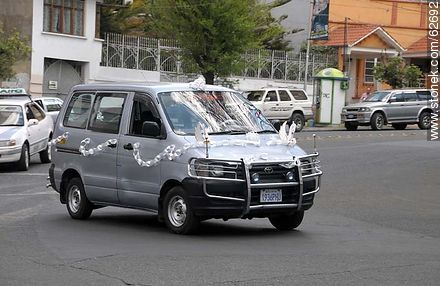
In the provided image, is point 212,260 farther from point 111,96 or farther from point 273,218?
point 111,96

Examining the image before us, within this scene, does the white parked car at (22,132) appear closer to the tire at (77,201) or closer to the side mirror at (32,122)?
the side mirror at (32,122)

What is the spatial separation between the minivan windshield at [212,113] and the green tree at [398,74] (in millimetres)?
34388

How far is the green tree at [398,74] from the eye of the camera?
44875 millimetres

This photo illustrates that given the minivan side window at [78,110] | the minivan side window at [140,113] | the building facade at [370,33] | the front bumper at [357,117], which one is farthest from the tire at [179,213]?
the building facade at [370,33]

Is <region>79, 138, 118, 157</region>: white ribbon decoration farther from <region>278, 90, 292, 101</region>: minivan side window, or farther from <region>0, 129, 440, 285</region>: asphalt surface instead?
<region>278, 90, 292, 101</region>: minivan side window

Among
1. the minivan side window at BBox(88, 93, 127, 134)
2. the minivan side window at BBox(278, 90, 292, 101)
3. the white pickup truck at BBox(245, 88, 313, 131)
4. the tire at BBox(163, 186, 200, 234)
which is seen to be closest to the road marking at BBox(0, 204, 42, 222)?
the minivan side window at BBox(88, 93, 127, 134)

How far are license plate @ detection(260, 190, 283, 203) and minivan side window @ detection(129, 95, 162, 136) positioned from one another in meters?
1.89

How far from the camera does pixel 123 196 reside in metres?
11.5

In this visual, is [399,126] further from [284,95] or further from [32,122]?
[32,122]

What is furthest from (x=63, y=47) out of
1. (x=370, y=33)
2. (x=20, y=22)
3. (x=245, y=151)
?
(x=245, y=151)

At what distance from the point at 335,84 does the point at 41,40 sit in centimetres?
1440

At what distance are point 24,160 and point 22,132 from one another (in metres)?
0.70

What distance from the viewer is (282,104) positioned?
35062mm

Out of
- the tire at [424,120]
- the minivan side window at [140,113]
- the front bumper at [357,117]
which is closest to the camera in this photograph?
the minivan side window at [140,113]
